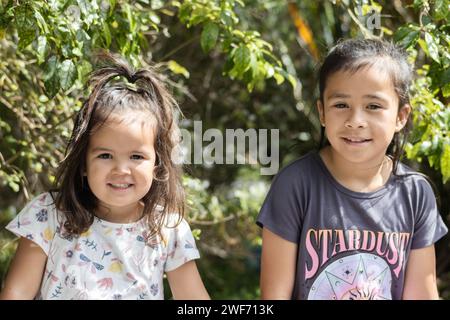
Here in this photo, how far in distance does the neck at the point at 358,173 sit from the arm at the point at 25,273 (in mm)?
1073

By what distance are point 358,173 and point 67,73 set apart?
1.09 metres

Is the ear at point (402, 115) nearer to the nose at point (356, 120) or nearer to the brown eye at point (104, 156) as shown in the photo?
the nose at point (356, 120)

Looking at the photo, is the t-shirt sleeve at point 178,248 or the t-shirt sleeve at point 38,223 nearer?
the t-shirt sleeve at point 38,223

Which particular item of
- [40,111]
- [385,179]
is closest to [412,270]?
[385,179]

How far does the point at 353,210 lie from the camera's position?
277 centimetres

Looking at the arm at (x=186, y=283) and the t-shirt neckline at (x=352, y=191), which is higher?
the t-shirt neckline at (x=352, y=191)

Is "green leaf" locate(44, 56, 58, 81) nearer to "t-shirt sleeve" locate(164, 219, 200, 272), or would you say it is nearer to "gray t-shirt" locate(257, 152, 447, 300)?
"t-shirt sleeve" locate(164, 219, 200, 272)

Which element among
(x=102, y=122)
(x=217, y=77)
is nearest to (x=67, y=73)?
(x=102, y=122)

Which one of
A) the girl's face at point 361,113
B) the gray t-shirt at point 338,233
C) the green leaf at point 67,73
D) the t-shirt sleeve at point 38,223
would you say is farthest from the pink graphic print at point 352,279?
the green leaf at point 67,73

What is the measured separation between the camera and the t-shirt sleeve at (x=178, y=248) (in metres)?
2.65

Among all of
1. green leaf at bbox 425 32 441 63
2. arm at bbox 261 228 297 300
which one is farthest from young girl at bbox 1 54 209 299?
green leaf at bbox 425 32 441 63

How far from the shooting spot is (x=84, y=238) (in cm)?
261

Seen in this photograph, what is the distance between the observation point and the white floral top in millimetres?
2559

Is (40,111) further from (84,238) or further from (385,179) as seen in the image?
(385,179)
